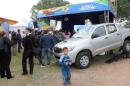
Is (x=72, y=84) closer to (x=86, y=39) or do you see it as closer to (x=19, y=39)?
(x=86, y=39)

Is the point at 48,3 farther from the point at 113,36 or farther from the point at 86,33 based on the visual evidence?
the point at 86,33

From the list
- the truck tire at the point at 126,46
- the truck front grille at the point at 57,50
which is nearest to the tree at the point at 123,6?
the truck tire at the point at 126,46

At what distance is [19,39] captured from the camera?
71.9ft

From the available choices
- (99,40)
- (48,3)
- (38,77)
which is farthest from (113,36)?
(48,3)

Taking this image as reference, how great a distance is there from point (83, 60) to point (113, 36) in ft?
7.65

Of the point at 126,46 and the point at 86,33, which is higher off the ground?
the point at 86,33

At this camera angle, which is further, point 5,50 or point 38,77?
point 38,77

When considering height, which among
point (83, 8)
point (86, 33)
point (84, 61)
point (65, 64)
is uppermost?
point (83, 8)

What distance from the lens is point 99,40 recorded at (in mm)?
14844

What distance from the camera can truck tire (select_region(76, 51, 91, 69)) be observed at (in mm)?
13898

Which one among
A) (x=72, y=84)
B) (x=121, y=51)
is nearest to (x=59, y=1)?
(x=121, y=51)

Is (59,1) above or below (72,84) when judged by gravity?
above

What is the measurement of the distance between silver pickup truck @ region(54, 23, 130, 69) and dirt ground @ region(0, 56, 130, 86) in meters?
0.56

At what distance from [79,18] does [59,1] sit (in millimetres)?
73716
